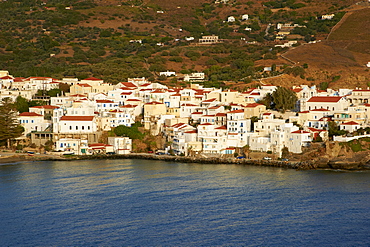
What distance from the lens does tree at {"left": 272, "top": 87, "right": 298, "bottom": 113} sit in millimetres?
51750

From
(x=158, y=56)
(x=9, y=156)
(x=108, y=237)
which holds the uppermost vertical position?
(x=158, y=56)

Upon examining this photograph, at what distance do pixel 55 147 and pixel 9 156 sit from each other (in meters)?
3.54

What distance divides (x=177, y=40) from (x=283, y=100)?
187ft

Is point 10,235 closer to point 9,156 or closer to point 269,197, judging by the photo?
point 269,197

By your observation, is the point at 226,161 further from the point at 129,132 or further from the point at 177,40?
the point at 177,40

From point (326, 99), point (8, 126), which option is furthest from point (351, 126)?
point (8, 126)

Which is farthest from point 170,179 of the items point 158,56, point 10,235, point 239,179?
point 158,56

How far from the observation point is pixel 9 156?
A: 152ft

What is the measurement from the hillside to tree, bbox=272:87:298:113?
16.4 meters

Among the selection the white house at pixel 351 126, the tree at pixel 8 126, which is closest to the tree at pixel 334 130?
the white house at pixel 351 126

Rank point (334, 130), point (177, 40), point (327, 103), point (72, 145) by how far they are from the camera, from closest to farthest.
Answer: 1. point (334, 130)
2. point (72, 145)
3. point (327, 103)
4. point (177, 40)

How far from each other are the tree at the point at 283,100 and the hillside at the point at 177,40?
16372 mm

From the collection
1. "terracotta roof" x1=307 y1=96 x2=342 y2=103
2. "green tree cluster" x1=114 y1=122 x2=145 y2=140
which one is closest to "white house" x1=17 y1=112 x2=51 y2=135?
"green tree cluster" x1=114 y1=122 x2=145 y2=140

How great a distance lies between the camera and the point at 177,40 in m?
107
